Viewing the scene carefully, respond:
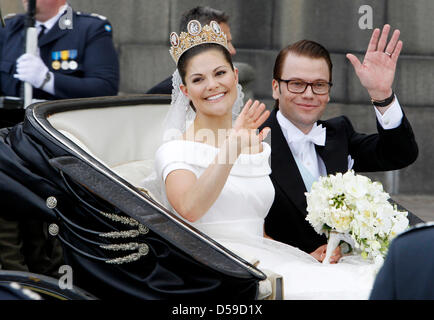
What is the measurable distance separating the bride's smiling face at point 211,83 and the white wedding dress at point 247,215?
15 cm

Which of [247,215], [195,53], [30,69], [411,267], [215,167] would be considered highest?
[195,53]

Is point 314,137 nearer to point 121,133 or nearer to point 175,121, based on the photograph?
point 175,121

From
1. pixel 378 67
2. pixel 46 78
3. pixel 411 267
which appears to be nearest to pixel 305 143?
pixel 378 67

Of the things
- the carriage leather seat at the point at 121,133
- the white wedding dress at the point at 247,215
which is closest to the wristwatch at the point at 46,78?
the carriage leather seat at the point at 121,133

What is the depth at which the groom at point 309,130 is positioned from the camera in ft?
9.58

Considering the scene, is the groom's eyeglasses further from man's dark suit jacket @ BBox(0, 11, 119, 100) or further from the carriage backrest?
man's dark suit jacket @ BBox(0, 11, 119, 100)

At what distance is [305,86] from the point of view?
2969mm

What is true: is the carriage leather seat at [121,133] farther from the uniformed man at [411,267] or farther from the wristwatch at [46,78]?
the uniformed man at [411,267]

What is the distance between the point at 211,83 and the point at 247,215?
527 millimetres

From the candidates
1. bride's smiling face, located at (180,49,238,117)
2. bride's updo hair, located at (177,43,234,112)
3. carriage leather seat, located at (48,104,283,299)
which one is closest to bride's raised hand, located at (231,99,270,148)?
bride's smiling face, located at (180,49,238,117)

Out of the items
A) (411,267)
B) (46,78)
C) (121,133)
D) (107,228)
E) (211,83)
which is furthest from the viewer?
(46,78)

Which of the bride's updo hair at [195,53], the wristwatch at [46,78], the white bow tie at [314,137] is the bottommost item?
the white bow tie at [314,137]
